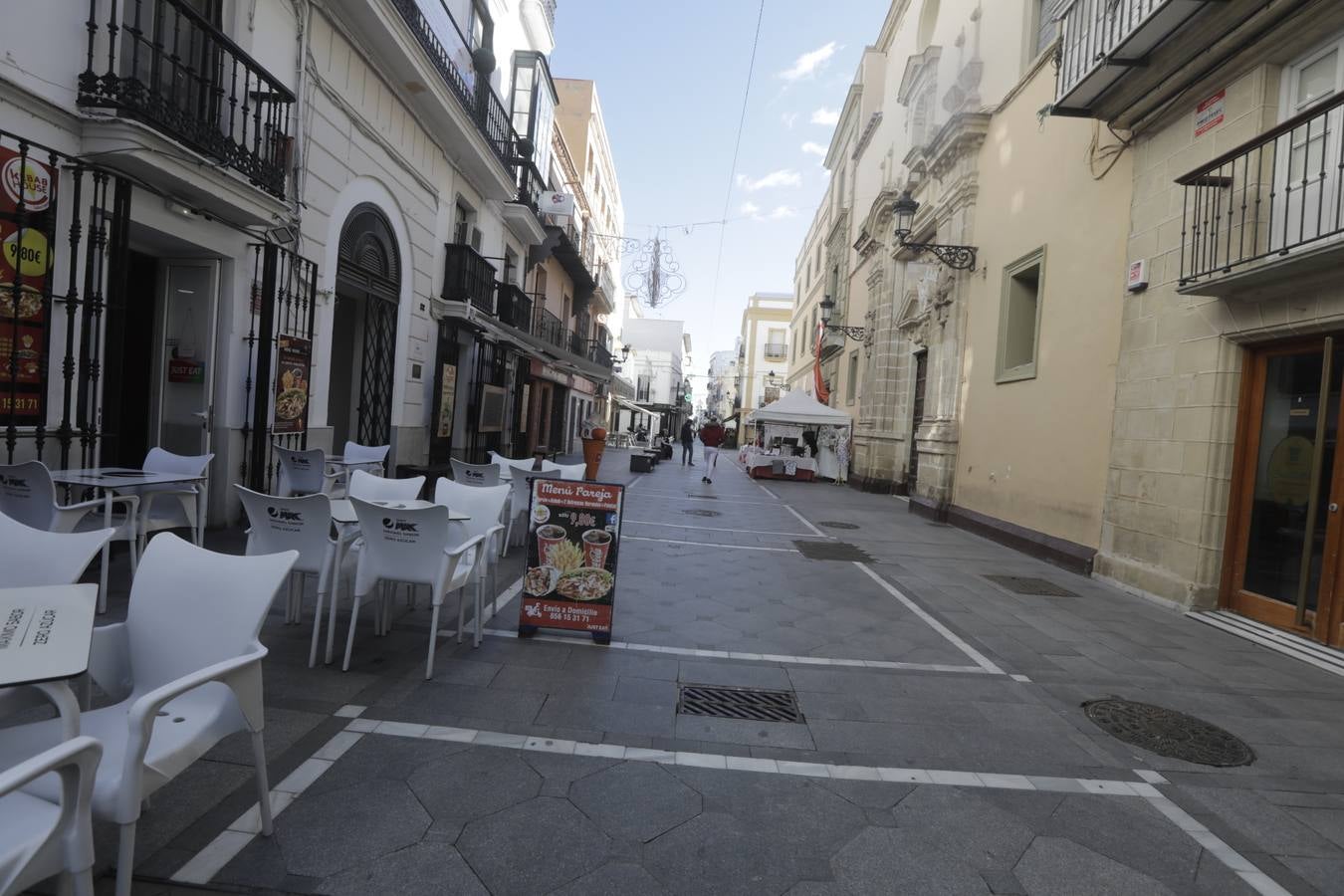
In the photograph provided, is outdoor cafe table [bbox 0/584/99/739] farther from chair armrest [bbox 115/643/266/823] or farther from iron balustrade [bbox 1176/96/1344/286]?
iron balustrade [bbox 1176/96/1344/286]

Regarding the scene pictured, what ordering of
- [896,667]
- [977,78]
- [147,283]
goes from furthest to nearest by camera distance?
[977,78] → [147,283] → [896,667]

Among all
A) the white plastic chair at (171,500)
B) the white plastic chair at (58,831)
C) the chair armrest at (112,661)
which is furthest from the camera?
the white plastic chair at (171,500)

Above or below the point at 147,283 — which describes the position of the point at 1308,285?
above

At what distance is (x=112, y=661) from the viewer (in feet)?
7.64

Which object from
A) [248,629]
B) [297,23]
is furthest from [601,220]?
[248,629]

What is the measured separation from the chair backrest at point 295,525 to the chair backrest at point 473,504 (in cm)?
97

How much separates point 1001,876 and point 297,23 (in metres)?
9.66

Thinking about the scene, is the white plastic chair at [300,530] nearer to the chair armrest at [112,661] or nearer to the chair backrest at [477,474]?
the chair armrest at [112,661]

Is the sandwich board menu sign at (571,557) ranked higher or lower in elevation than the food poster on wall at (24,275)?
lower

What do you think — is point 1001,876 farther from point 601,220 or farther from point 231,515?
point 601,220

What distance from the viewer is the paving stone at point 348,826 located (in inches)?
89.6

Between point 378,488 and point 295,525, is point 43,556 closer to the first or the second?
point 295,525

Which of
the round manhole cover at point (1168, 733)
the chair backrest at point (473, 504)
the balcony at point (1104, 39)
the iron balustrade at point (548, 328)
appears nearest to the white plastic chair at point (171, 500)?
the chair backrest at point (473, 504)

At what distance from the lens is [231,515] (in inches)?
291
